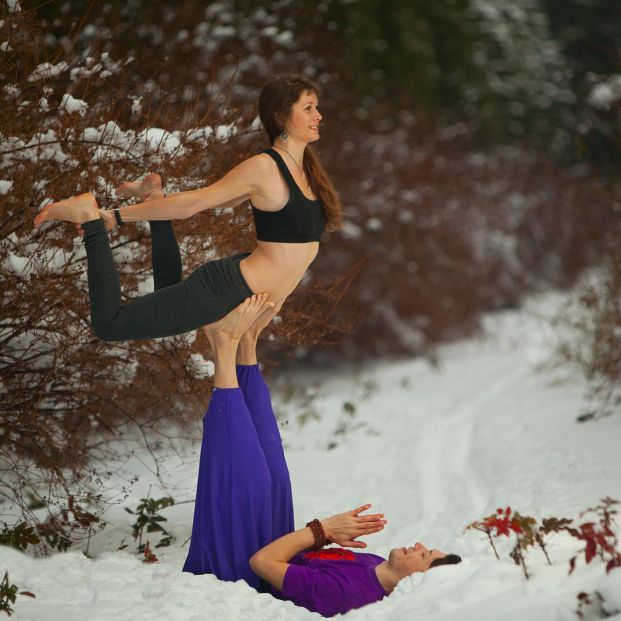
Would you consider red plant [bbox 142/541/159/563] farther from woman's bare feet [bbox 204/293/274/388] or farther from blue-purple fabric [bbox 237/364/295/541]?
woman's bare feet [bbox 204/293/274/388]

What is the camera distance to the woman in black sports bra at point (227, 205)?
4.24 m

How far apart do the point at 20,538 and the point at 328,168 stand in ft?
24.2

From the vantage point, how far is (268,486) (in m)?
4.59

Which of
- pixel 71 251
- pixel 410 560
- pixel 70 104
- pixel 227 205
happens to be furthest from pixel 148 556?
pixel 70 104

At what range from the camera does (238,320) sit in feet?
14.8

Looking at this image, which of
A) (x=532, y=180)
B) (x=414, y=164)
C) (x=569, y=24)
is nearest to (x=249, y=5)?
(x=414, y=164)

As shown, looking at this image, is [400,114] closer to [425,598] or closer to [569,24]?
[569,24]

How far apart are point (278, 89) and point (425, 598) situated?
2364 mm

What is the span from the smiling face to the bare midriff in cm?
133

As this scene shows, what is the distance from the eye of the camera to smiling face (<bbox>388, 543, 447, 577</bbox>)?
13.7 ft

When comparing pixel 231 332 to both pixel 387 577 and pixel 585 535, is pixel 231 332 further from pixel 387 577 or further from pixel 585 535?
pixel 585 535

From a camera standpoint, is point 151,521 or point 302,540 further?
point 151,521

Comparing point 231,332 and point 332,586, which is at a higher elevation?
point 231,332

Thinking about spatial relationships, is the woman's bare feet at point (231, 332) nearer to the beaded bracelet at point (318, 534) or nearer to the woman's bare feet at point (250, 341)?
the woman's bare feet at point (250, 341)
